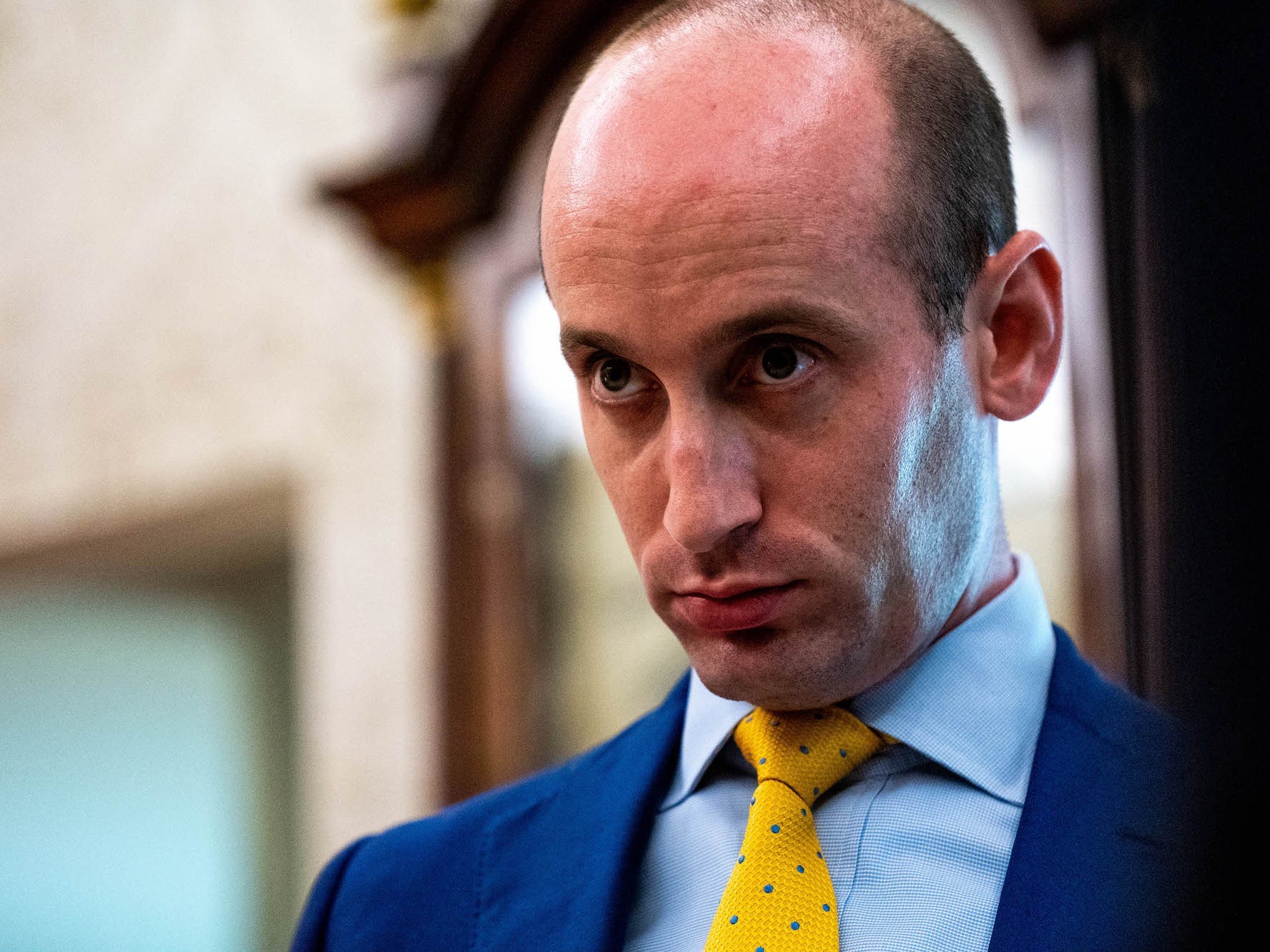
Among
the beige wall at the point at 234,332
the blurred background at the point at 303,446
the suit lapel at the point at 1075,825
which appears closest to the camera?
the suit lapel at the point at 1075,825

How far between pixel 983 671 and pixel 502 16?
2434 mm

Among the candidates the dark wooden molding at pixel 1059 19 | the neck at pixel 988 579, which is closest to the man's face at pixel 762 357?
the neck at pixel 988 579

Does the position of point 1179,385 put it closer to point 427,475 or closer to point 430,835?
point 430,835

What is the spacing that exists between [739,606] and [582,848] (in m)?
0.31

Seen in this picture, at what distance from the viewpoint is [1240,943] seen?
0.33m

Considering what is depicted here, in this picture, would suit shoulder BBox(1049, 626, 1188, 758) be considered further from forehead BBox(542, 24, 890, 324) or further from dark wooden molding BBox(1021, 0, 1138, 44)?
dark wooden molding BBox(1021, 0, 1138, 44)

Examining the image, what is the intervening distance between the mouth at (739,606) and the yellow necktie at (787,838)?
14cm

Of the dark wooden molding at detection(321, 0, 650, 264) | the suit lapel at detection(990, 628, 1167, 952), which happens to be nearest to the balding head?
the suit lapel at detection(990, 628, 1167, 952)

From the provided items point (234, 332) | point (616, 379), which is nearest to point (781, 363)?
point (616, 379)

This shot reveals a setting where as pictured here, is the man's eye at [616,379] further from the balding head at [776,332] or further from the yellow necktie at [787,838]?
the yellow necktie at [787,838]

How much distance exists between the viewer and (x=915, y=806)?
104 cm

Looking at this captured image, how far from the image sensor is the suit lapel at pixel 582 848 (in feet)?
3.57

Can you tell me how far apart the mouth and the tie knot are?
0.14m

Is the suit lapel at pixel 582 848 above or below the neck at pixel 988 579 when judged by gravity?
below
